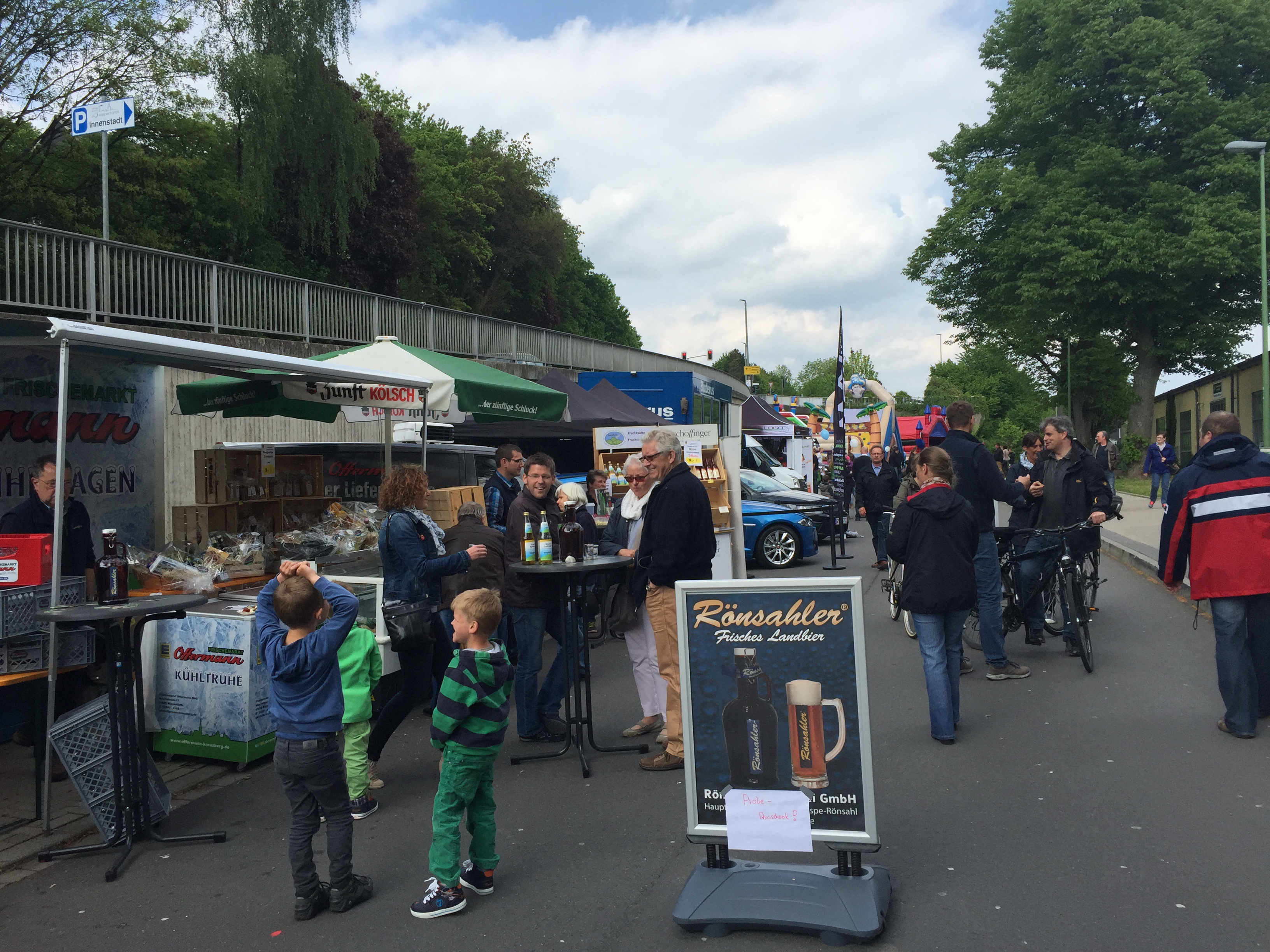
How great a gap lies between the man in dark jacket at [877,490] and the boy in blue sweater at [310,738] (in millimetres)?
10924

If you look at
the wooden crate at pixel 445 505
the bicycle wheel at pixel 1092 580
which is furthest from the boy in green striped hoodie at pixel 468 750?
the bicycle wheel at pixel 1092 580

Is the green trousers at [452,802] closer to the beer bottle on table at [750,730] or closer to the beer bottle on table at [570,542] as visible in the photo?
the beer bottle on table at [750,730]

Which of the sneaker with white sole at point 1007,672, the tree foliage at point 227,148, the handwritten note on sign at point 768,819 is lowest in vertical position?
the sneaker with white sole at point 1007,672

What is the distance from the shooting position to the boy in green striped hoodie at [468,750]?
4.23 metres

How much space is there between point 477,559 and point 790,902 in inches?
134

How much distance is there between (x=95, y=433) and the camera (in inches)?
346

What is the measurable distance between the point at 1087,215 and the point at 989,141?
23.5 feet

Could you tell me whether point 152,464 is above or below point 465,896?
above

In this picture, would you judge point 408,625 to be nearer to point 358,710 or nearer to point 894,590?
point 358,710

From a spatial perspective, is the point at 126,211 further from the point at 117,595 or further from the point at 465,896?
the point at 465,896

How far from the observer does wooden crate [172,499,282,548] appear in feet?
29.7

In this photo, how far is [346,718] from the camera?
17.8 ft

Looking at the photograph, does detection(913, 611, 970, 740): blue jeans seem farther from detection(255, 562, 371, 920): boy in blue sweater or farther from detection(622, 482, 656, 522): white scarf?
detection(255, 562, 371, 920): boy in blue sweater

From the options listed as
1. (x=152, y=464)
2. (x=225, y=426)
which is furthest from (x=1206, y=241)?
(x=152, y=464)
